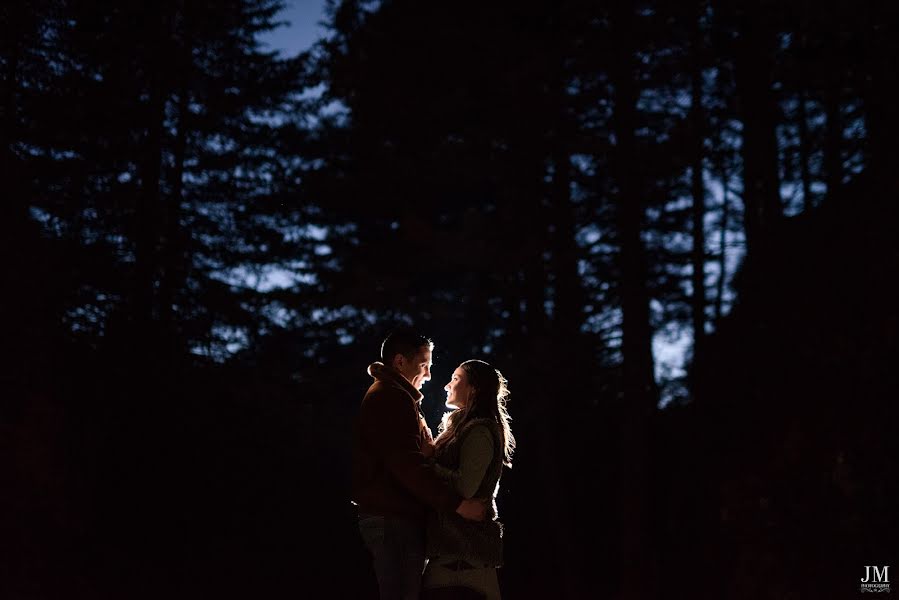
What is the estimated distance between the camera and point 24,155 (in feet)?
43.6

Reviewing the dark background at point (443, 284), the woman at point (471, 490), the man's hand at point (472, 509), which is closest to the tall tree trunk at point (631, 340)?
the dark background at point (443, 284)

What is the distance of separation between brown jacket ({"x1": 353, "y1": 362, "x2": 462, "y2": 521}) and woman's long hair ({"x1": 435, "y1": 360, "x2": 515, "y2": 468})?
23 cm

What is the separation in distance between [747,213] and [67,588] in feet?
48.5

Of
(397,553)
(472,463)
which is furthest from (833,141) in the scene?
(397,553)

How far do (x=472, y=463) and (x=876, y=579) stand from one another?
6275mm

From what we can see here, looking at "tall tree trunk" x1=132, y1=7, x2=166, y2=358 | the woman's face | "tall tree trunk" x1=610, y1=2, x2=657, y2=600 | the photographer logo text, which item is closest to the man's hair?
the woman's face

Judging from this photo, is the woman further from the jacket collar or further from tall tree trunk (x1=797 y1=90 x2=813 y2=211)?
tall tree trunk (x1=797 y1=90 x2=813 y2=211)

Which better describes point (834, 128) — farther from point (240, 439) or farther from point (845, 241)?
point (240, 439)

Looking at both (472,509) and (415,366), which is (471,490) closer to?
(472,509)

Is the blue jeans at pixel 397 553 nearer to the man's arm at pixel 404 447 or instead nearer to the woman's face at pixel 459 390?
the man's arm at pixel 404 447

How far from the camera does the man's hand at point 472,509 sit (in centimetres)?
467

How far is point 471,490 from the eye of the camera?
4.70 m

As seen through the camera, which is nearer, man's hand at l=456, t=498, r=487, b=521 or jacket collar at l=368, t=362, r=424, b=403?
man's hand at l=456, t=498, r=487, b=521

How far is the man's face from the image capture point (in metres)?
5.09
